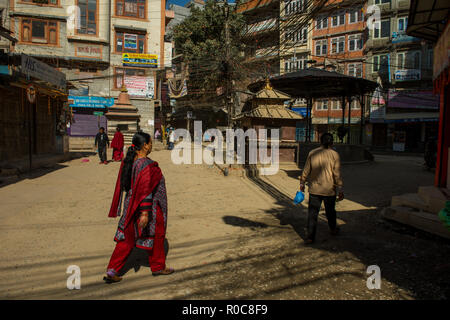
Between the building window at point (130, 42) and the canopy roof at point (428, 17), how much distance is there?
2439cm

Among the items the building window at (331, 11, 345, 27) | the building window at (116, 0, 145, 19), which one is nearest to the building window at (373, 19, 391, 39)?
the building window at (331, 11, 345, 27)

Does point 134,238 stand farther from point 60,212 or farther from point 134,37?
point 134,37

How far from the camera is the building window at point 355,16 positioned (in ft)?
99.7

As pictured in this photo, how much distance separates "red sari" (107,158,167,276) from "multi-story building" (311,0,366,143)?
29018mm

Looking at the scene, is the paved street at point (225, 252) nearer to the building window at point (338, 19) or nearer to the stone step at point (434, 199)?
the stone step at point (434, 199)

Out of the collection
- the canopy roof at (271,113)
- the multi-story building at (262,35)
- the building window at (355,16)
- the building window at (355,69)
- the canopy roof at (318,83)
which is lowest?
the canopy roof at (271,113)

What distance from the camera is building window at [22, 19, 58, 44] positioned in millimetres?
24656

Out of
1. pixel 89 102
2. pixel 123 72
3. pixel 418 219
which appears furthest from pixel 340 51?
pixel 418 219

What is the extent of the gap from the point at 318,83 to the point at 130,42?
1842 centimetres

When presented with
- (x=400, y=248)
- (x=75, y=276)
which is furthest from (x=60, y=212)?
(x=400, y=248)

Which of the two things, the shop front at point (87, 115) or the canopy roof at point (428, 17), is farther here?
the shop front at point (87, 115)

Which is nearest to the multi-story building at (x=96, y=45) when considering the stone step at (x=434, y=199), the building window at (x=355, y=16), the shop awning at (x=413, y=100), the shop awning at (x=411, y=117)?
the building window at (x=355, y=16)

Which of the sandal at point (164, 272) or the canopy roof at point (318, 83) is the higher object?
the canopy roof at point (318, 83)

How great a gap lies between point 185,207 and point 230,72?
27.0 feet
